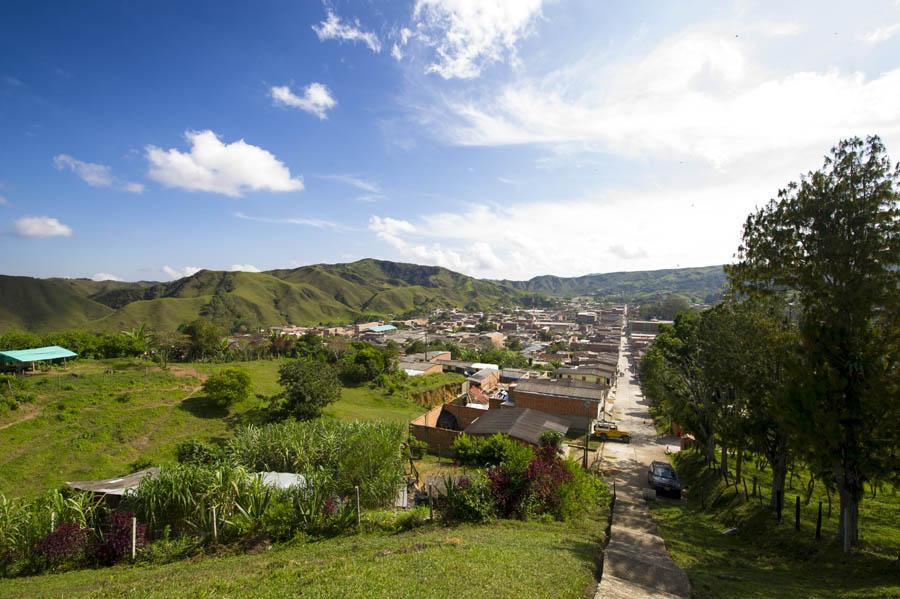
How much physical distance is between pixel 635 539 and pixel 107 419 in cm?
2823

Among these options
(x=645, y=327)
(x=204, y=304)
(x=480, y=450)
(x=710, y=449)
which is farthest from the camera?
(x=204, y=304)

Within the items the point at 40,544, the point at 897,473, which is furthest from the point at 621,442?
the point at 40,544

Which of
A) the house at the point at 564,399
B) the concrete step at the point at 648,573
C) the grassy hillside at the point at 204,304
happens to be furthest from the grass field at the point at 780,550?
the grassy hillside at the point at 204,304

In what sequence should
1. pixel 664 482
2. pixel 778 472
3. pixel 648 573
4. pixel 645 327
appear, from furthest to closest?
pixel 645 327 < pixel 664 482 < pixel 778 472 < pixel 648 573

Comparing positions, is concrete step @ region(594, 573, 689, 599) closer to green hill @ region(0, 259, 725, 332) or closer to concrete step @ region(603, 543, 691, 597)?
concrete step @ region(603, 543, 691, 597)

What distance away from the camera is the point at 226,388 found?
28062 millimetres

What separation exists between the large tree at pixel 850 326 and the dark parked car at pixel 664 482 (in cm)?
840

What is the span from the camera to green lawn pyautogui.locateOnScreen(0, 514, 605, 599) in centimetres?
651

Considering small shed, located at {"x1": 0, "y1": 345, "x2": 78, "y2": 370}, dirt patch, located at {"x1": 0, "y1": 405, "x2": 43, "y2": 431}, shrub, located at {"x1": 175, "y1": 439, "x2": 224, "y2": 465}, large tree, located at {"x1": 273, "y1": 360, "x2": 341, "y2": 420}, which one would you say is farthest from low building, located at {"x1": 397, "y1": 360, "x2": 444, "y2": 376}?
dirt patch, located at {"x1": 0, "y1": 405, "x2": 43, "y2": 431}

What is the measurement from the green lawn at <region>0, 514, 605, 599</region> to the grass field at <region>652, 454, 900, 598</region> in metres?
2.63

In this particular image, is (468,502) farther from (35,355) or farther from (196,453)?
(35,355)

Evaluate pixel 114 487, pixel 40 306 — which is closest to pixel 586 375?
pixel 114 487

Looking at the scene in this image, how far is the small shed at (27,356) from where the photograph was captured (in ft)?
96.4

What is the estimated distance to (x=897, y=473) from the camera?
8641mm
